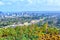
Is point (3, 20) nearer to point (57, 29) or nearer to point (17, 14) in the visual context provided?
point (17, 14)

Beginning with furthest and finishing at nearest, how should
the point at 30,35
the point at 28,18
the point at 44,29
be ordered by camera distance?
the point at 28,18
the point at 44,29
the point at 30,35

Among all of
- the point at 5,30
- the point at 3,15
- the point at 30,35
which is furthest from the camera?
the point at 3,15

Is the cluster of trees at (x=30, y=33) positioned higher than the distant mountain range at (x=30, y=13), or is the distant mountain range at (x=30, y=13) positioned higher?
the distant mountain range at (x=30, y=13)

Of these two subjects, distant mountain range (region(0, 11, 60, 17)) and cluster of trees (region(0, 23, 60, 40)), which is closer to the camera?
cluster of trees (region(0, 23, 60, 40))

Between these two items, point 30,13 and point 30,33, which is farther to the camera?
point 30,13

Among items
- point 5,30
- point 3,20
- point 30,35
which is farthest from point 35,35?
point 3,20

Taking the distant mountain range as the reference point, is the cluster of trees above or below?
below

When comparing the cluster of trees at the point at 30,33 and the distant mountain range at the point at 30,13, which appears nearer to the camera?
the cluster of trees at the point at 30,33

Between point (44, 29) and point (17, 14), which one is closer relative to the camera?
point (44, 29)
